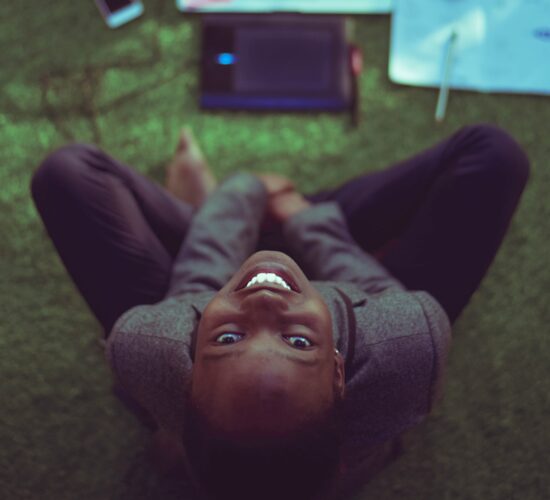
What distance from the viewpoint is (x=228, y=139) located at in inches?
45.4

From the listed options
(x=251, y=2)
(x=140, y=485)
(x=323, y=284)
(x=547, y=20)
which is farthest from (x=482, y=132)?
(x=140, y=485)

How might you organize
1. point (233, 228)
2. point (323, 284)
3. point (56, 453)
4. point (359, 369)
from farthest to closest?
point (56, 453)
point (233, 228)
point (323, 284)
point (359, 369)

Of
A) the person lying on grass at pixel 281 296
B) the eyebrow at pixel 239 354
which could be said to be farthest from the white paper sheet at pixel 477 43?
the eyebrow at pixel 239 354

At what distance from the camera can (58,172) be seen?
0.79 m

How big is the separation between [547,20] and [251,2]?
590 millimetres

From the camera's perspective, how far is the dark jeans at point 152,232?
79 centimetres

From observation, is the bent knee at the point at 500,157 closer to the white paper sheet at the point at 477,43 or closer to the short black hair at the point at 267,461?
the white paper sheet at the point at 477,43

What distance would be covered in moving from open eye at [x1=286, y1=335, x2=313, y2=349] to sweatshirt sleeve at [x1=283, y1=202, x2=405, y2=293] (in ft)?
0.81

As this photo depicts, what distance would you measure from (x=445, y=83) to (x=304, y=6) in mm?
326

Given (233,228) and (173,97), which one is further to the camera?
(173,97)

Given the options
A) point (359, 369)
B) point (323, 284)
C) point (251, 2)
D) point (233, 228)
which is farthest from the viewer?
point (251, 2)

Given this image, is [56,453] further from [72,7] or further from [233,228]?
[72,7]

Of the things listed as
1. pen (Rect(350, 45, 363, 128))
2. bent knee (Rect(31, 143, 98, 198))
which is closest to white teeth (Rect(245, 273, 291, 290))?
bent knee (Rect(31, 143, 98, 198))

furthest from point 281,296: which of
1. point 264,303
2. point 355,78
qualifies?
point 355,78
